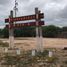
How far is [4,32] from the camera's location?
5744 centimetres

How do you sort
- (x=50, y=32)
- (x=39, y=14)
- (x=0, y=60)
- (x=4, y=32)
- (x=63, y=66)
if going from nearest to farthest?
(x=63, y=66) < (x=0, y=60) < (x=39, y=14) < (x=4, y=32) < (x=50, y=32)

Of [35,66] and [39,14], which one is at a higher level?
[39,14]

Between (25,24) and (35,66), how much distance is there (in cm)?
698

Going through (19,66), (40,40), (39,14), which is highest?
(39,14)

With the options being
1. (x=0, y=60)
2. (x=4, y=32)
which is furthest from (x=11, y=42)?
(x=4, y=32)

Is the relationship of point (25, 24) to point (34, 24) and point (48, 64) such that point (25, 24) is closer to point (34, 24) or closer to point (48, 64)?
point (34, 24)

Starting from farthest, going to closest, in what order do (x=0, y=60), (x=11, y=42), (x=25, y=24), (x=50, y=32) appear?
1. (x=50, y=32)
2. (x=11, y=42)
3. (x=25, y=24)
4. (x=0, y=60)

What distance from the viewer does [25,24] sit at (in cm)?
1762

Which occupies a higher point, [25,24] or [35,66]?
[25,24]

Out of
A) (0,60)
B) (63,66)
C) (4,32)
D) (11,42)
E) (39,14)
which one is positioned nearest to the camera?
(63,66)

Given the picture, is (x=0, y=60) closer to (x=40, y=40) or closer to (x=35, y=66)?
(x=35, y=66)

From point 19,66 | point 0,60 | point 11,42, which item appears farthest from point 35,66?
point 11,42

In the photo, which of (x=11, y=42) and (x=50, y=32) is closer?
(x=11, y=42)

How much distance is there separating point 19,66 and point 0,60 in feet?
7.17
